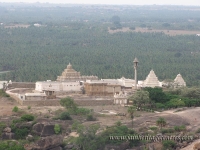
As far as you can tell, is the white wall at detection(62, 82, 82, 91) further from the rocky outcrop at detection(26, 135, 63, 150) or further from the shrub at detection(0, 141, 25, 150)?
the shrub at detection(0, 141, 25, 150)

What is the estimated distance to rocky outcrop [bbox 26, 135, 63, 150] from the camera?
5364cm

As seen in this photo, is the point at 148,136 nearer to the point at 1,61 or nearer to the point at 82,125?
the point at 82,125

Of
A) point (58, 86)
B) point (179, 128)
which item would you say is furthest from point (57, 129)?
point (58, 86)

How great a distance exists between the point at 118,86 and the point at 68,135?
14.9 metres

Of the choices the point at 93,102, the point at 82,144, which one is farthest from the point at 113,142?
A: the point at 93,102

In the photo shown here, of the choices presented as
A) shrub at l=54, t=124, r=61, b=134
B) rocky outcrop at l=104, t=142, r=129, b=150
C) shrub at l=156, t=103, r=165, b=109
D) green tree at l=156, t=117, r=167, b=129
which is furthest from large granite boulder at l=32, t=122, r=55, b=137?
shrub at l=156, t=103, r=165, b=109

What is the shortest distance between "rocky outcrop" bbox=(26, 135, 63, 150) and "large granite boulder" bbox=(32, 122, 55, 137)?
2.16 m

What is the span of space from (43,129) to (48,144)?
3110 mm

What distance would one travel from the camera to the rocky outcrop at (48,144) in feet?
176

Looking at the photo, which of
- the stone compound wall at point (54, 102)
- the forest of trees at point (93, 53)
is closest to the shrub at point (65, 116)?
the stone compound wall at point (54, 102)

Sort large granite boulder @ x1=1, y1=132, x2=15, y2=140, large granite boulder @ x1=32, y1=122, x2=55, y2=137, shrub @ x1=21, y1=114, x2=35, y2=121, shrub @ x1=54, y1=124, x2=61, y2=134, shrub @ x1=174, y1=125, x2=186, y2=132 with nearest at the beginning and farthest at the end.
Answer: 1. large granite boulder @ x1=1, y1=132, x2=15, y2=140
2. large granite boulder @ x1=32, y1=122, x2=55, y2=137
3. shrub @ x1=54, y1=124, x2=61, y2=134
4. shrub @ x1=174, y1=125, x2=186, y2=132
5. shrub @ x1=21, y1=114, x2=35, y2=121

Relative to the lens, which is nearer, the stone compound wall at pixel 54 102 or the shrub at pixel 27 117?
the shrub at pixel 27 117

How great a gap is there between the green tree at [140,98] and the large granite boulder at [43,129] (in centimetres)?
953

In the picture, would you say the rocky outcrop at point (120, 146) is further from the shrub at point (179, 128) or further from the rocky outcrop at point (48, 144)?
the shrub at point (179, 128)
